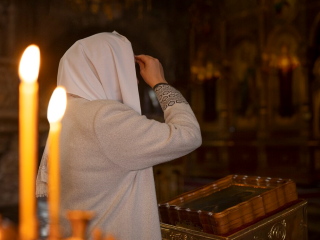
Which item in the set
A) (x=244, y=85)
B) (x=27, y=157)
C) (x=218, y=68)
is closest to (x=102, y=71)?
(x=27, y=157)

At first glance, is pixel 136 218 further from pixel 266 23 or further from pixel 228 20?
pixel 228 20

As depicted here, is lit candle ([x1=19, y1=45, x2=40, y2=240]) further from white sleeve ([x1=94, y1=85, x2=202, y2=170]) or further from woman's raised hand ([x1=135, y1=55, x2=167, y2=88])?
woman's raised hand ([x1=135, y1=55, x2=167, y2=88])

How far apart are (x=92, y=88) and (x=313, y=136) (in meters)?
7.82

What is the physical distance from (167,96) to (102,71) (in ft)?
0.82

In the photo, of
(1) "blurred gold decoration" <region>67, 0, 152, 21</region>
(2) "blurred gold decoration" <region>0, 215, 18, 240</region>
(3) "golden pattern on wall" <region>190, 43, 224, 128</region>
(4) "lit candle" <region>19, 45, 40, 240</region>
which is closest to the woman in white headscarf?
(4) "lit candle" <region>19, 45, 40, 240</region>

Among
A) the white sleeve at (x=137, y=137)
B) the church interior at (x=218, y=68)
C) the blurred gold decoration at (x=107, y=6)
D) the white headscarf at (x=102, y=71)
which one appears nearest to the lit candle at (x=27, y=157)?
the white sleeve at (x=137, y=137)

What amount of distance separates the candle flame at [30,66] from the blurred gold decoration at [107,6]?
324 inches

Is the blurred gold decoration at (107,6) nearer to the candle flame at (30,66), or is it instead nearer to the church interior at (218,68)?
the church interior at (218,68)

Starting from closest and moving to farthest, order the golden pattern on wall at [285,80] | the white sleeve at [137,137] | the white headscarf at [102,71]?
the white sleeve at [137,137]
the white headscarf at [102,71]
the golden pattern on wall at [285,80]

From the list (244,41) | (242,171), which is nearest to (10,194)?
(242,171)

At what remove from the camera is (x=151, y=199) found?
4.29 ft

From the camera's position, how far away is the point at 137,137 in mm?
1161

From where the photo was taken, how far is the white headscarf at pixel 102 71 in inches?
51.1

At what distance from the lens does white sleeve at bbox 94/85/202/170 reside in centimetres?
116
